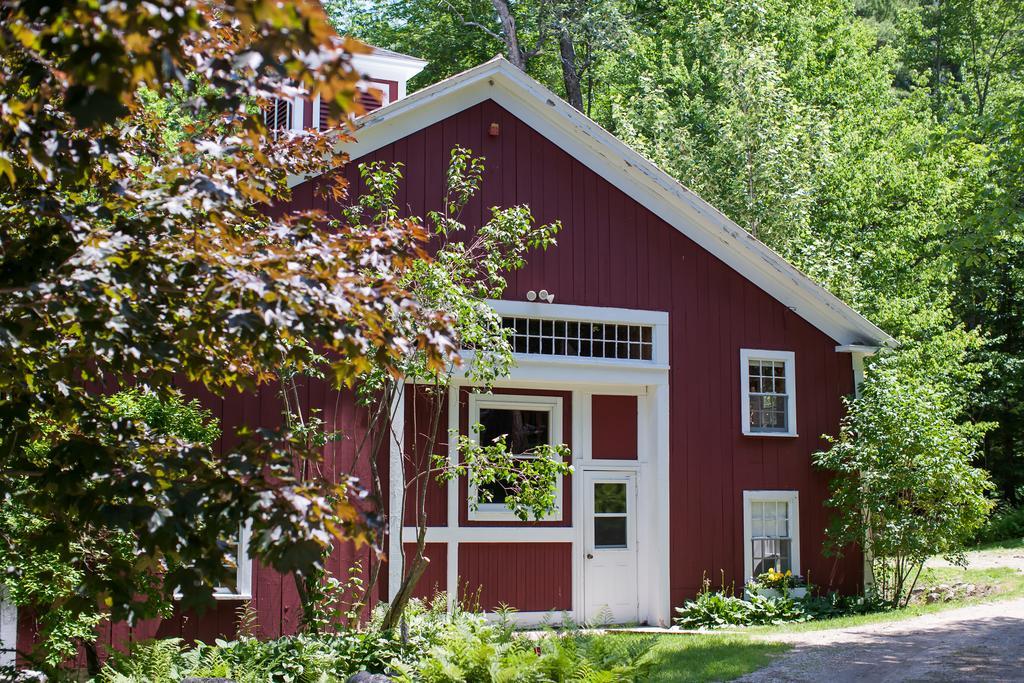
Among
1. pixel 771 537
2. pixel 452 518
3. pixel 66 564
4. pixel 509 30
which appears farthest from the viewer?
pixel 509 30

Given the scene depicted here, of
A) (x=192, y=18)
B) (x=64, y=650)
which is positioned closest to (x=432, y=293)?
(x=64, y=650)

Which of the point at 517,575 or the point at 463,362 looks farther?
the point at 517,575

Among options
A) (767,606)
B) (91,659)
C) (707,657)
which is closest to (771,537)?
(767,606)

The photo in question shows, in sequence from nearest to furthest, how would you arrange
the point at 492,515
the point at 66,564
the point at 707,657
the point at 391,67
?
the point at 66,564 → the point at 707,657 → the point at 492,515 → the point at 391,67

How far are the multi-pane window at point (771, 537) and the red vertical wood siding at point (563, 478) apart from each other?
9.17 ft

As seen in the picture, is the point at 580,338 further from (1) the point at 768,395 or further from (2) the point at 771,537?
(2) the point at 771,537

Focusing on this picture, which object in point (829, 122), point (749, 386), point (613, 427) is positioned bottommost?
point (613, 427)

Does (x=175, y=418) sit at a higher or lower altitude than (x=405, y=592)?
higher

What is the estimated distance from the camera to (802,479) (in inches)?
600

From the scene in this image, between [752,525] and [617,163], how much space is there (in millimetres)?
5291

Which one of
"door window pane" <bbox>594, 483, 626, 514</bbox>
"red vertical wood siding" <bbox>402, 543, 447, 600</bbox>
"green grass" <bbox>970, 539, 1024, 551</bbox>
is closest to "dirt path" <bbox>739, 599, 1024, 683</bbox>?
"door window pane" <bbox>594, 483, 626, 514</bbox>

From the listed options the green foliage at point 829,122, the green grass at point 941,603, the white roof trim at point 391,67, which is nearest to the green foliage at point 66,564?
the green grass at point 941,603

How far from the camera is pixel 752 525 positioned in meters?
14.9

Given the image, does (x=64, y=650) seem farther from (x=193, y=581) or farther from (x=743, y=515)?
(x=743, y=515)
